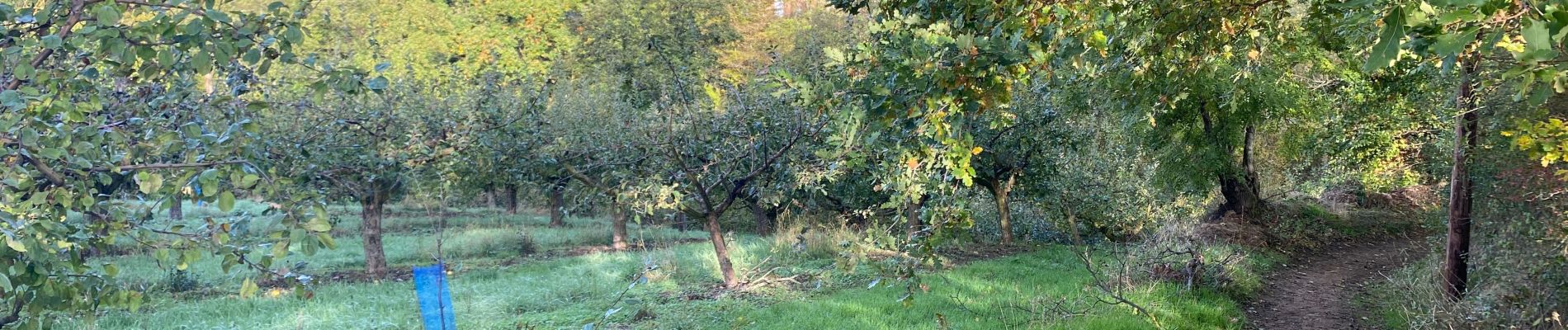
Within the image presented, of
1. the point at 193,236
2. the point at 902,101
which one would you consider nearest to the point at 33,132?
the point at 193,236

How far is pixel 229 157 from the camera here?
9.76 feet

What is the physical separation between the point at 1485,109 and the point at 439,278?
7.89 metres

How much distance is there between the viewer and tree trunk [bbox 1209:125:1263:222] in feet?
52.7

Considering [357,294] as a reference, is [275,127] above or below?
above

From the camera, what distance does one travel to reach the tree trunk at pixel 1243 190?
1608 cm

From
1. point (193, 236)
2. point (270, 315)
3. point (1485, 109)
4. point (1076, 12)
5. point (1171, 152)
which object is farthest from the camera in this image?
point (1171, 152)

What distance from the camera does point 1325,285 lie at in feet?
38.6

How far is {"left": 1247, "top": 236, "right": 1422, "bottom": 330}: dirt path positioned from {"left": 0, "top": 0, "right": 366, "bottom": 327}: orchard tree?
8.32 m

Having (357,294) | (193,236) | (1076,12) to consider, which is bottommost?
(357,294)

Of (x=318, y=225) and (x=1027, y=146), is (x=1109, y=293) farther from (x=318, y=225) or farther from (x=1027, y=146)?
(x=1027, y=146)

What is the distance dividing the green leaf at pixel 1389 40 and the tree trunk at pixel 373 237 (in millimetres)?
13798

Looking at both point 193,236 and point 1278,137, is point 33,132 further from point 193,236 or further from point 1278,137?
point 1278,137

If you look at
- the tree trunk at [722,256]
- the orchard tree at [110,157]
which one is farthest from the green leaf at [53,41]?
the tree trunk at [722,256]

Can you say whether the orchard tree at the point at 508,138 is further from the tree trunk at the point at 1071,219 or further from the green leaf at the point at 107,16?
the tree trunk at the point at 1071,219
